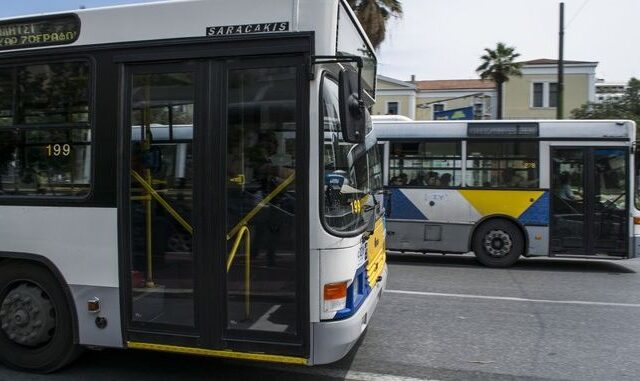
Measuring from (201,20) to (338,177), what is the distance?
151 cm

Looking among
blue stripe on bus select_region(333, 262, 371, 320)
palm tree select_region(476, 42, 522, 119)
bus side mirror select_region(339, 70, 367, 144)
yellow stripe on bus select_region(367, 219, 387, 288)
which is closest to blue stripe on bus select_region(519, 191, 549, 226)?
yellow stripe on bus select_region(367, 219, 387, 288)

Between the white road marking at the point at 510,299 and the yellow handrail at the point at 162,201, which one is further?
the white road marking at the point at 510,299

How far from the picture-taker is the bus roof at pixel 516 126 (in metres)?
10.4

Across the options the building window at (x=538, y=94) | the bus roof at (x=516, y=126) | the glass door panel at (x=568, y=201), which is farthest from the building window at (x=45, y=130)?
the building window at (x=538, y=94)

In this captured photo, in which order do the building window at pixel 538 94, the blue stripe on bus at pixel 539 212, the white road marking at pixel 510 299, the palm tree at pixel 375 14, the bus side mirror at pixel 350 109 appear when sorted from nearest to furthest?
1. the bus side mirror at pixel 350 109
2. the white road marking at pixel 510 299
3. the blue stripe on bus at pixel 539 212
4. the palm tree at pixel 375 14
5. the building window at pixel 538 94

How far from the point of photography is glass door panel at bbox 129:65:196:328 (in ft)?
14.2

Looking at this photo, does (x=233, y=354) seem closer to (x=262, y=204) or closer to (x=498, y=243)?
(x=262, y=204)

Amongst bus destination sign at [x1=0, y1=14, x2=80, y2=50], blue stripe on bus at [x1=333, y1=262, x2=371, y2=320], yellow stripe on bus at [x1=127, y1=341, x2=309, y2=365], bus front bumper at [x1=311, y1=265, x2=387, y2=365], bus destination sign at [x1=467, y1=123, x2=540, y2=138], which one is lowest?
A: yellow stripe on bus at [x1=127, y1=341, x2=309, y2=365]

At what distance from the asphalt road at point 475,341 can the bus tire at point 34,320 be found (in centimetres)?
17

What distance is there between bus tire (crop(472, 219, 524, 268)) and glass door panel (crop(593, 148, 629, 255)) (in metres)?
1.34

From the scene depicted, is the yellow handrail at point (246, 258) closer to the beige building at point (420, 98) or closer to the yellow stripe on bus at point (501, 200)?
the yellow stripe on bus at point (501, 200)

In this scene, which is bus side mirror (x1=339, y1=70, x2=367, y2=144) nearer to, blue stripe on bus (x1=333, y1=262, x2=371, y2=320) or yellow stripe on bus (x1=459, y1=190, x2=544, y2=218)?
blue stripe on bus (x1=333, y1=262, x2=371, y2=320)

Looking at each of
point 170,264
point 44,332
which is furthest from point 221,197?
point 44,332

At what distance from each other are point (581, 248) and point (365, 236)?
7.26m
